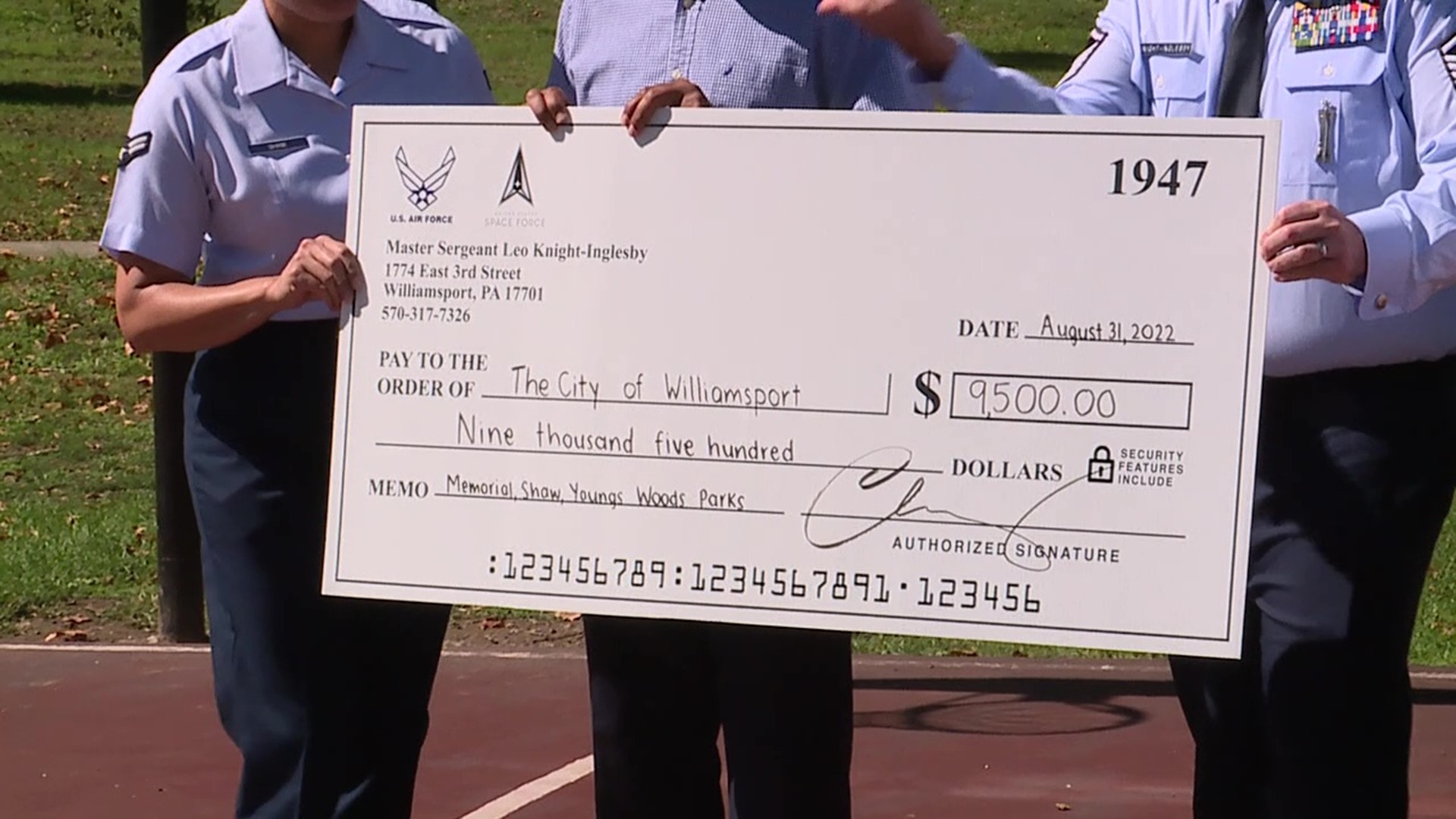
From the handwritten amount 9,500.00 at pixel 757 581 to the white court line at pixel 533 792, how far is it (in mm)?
2164

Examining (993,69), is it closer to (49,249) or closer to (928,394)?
(928,394)

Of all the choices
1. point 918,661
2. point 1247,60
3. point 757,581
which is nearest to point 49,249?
point 918,661

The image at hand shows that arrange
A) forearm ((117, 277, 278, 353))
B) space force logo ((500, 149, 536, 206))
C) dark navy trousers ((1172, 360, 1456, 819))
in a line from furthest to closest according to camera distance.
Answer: forearm ((117, 277, 278, 353)), space force logo ((500, 149, 536, 206)), dark navy trousers ((1172, 360, 1456, 819))

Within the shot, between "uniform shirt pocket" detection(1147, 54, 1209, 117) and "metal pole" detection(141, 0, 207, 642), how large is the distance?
4543 mm

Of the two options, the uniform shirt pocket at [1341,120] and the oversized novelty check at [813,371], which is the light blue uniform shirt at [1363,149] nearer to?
the uniform shirt pocket at [1341,120]

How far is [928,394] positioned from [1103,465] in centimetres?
28

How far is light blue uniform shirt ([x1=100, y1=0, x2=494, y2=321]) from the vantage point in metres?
3.76

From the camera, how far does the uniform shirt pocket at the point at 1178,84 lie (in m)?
3.31

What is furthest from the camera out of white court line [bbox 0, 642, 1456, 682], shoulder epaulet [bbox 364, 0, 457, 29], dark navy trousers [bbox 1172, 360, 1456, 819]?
white court line [bbox 0, 642, 1456, 682]

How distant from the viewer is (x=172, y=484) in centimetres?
743

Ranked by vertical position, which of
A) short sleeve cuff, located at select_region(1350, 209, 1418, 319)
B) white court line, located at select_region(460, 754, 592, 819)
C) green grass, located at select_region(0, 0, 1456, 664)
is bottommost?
white court line, located at select_region(460, 754, 592, 819)

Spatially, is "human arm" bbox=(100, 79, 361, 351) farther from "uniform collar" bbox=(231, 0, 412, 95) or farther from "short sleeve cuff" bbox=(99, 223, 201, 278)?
"uniform collar" bbox=(231, 0, 412, 95)
